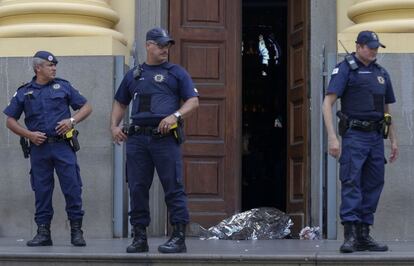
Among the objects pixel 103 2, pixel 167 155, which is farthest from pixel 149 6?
pixel 167 155

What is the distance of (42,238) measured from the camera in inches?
380

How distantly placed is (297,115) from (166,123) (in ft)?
12.9

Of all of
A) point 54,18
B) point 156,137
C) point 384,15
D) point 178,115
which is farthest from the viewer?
point 54,18

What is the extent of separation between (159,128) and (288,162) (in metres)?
4.14

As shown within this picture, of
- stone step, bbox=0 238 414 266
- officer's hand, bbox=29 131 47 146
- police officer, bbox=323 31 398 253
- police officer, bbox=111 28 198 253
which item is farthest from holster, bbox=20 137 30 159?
police officer, bbox=323 31 398 253

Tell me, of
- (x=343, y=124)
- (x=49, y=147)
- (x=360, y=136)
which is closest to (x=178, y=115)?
(x=343, y=124)

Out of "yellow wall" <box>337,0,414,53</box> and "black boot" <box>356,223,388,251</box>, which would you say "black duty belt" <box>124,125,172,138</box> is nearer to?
"black boot" <box>356,223,388,251</box>

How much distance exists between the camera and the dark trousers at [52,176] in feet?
31.7

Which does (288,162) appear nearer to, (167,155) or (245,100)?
(245,100)

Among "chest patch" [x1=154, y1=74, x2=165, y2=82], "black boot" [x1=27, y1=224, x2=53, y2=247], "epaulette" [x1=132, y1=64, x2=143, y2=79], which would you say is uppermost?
"epaulette" [x1=132, y1=64, x2=143, y2=79]

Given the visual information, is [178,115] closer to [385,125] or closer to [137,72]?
[137,72]

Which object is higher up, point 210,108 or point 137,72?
point 137,72

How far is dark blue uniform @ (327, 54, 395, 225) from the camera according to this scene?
8.77m

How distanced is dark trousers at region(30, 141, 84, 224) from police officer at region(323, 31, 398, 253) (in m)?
2.53
